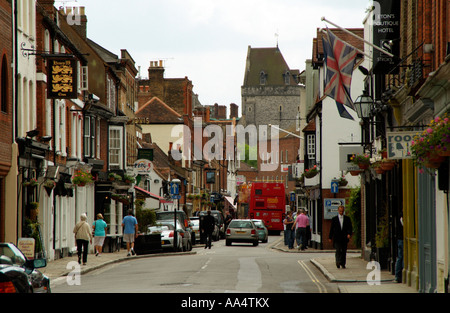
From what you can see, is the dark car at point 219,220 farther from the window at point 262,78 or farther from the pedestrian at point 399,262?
the window at point 262,78

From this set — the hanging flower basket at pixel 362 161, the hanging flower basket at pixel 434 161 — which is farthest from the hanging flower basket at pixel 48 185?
the hanging flower basket at pixel 434 161

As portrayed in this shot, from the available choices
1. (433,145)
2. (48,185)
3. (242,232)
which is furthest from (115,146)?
(433,145)

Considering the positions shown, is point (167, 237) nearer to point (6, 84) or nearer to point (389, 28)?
point (6, 84)

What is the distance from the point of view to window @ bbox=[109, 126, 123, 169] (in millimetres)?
45031

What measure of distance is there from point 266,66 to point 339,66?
156134 mm

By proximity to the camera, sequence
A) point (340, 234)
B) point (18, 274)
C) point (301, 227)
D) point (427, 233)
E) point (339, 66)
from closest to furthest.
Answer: point (18, 274) < point (427, 233) < point (339, 66) < point (340, 234) < point (301, 227)

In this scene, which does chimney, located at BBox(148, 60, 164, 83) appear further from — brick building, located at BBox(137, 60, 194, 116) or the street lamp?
the street lamp

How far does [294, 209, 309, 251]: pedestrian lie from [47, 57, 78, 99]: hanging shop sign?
13.8 m

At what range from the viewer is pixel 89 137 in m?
39.5

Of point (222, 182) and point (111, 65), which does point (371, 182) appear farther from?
point (222, 182)

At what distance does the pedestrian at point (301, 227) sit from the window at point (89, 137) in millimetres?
10078

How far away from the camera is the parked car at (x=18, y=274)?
9.83 meters

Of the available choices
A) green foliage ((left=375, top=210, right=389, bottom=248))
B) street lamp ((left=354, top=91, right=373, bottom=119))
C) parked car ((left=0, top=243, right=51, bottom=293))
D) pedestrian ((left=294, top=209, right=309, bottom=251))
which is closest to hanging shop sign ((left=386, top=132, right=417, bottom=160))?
parked car ((left=0, top=243, right=51, bottom=293))

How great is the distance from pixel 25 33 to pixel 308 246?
21605 mm
